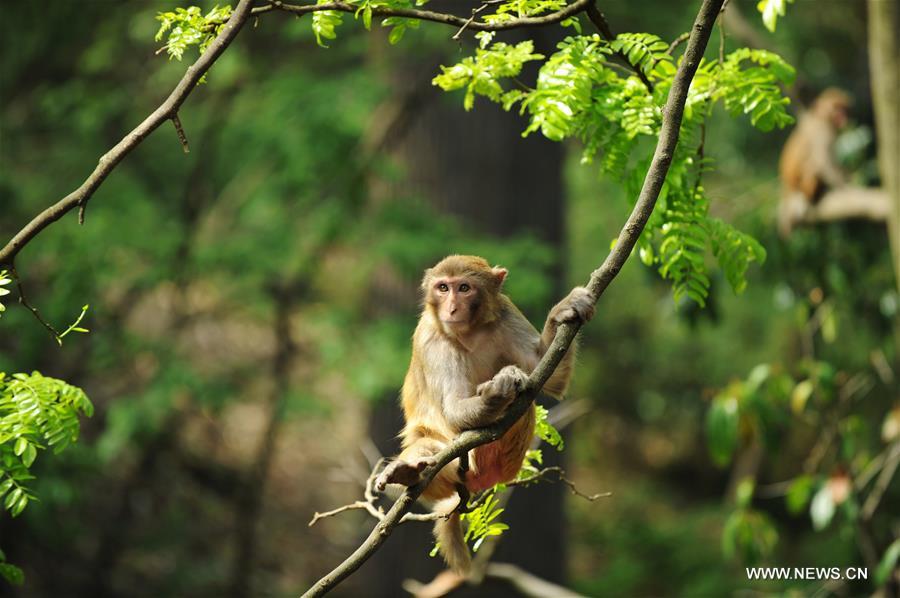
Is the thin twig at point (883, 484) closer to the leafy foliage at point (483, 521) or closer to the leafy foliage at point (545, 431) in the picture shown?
the leafy foliage at point (545, 431)

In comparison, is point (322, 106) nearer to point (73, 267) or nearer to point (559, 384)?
point (73, 267)

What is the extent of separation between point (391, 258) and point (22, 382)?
18.7 feet

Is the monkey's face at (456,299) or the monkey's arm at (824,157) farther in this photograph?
the monkey's arm at (824,157)

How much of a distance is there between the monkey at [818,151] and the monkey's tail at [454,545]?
19.6 ft

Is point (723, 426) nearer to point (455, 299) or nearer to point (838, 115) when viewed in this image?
point (455, 299)

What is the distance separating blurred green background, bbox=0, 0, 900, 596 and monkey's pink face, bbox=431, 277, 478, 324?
8.44 feet

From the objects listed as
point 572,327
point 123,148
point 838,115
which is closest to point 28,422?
point 123,148

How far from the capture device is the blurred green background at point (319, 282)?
292 inches

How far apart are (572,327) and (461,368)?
124cm

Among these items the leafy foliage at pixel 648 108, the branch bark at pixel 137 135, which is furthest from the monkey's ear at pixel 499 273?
the branch bark at pixel 137 135

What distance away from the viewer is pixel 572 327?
252 cm

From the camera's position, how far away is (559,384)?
12.2ft

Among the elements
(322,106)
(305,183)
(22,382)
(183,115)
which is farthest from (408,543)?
(22,382)

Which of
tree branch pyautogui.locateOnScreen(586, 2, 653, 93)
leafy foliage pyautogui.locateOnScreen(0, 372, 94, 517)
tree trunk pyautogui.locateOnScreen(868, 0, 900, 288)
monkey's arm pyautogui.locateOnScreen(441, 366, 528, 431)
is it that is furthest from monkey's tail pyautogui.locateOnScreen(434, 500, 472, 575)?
tree trunk pyautogui.locateOnScreen(868, 0, 900, 288)
